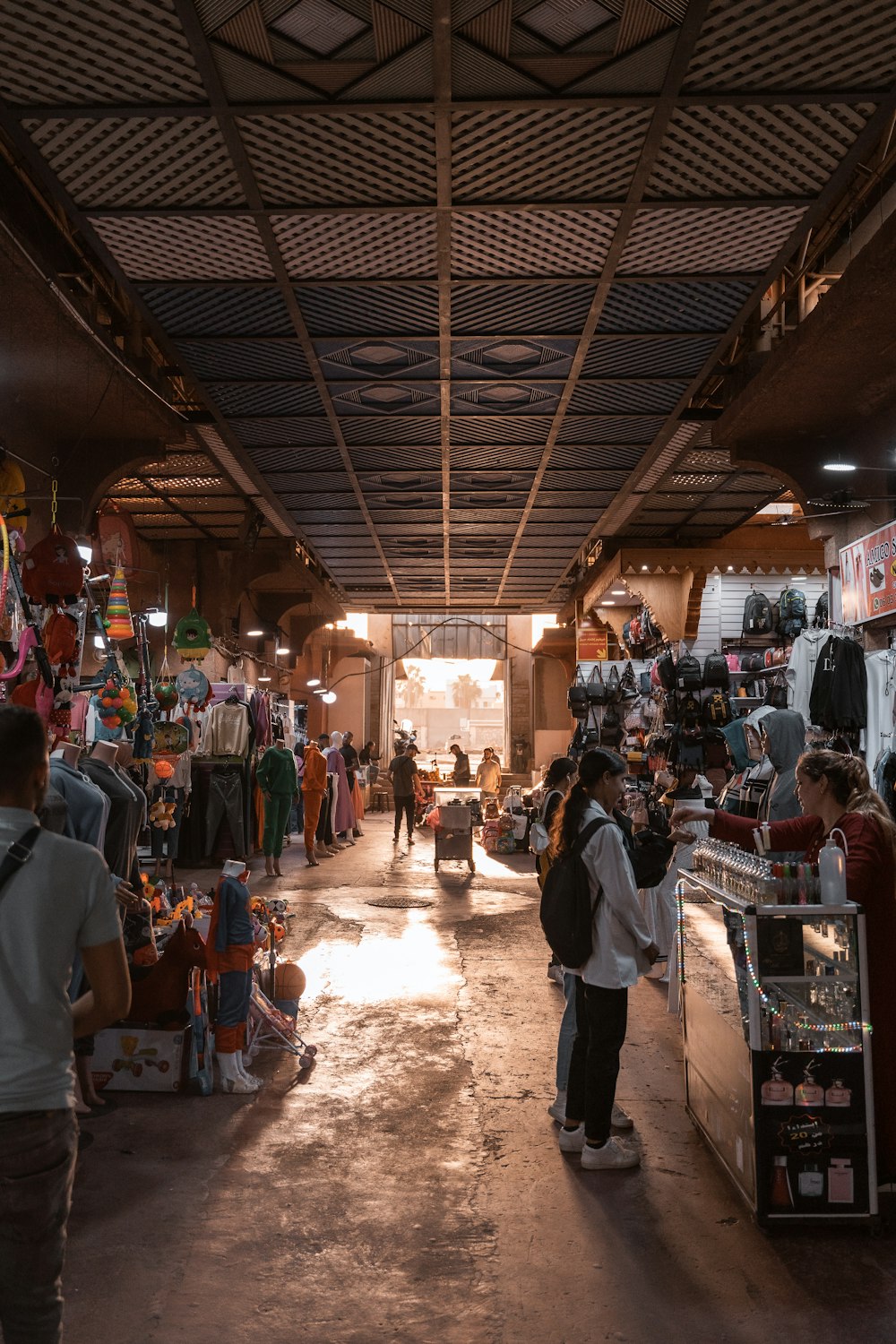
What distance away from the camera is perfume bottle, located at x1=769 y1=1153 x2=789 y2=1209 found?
338 centimetres

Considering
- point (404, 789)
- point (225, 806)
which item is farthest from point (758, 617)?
point (404, 789)

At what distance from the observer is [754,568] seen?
41.3 feet

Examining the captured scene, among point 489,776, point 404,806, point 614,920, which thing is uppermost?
point 614,920

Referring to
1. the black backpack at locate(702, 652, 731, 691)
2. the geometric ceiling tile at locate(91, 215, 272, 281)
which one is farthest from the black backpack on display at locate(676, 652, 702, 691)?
Result: the geometric ceiling tile at locate(91, 215, 272, 281)

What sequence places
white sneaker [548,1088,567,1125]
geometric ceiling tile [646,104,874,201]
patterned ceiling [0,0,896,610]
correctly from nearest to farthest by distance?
patterned ceiling [0,0,896,610]
geometric ceiling tile [646,104,874,201]
white sneaker [548,1088,567,1125]

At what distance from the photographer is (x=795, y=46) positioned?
3732mm

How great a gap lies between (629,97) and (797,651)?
4540 mm

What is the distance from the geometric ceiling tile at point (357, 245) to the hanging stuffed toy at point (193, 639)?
5.41m

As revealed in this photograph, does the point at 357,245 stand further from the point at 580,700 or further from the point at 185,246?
the point at 580,700

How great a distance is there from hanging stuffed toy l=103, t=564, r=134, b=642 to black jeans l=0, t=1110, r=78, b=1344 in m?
4.90

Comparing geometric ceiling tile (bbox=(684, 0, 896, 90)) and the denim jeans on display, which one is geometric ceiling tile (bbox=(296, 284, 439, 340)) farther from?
the denim jeans on display

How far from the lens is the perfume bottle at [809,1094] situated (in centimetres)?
339


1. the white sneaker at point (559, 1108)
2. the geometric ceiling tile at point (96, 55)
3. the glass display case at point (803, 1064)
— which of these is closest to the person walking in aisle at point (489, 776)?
the white sneaker at point (559, 1108)

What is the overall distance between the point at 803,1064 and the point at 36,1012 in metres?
2.48
